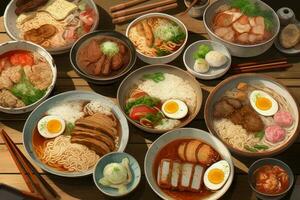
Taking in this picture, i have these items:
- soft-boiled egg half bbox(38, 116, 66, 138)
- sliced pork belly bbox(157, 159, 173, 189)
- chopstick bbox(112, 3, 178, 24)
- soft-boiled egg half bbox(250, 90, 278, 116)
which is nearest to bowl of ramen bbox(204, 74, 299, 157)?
soft-boiled egg half bbox(250, 90, 278, 116)

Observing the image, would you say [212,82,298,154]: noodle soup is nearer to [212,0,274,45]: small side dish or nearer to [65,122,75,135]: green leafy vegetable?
[212,0,274,45]: small side dish

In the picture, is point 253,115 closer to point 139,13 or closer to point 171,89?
point 171,89

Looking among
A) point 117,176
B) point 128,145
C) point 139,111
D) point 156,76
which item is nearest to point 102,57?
point 156,76

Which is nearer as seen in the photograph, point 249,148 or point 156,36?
point 249,148

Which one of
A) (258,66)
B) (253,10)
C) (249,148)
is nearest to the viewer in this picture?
(249,148)

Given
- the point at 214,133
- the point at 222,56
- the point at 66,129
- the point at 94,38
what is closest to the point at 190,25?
the point at 222,56

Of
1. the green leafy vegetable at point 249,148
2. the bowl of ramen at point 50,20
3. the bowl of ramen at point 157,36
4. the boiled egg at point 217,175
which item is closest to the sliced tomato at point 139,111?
the bowl of ramen at point 157,36
